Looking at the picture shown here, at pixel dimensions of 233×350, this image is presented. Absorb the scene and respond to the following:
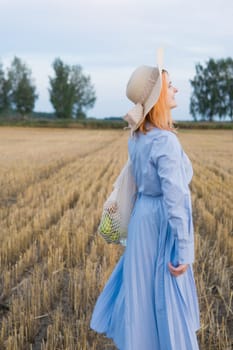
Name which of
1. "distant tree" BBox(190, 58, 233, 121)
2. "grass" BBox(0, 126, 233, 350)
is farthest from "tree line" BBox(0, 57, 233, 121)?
"grass" BBox(0, 126, 233, 350)

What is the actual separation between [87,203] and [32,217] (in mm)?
1311

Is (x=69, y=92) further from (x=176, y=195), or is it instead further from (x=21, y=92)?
(x=176, y=195)

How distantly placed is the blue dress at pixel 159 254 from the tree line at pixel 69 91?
70.7 meters

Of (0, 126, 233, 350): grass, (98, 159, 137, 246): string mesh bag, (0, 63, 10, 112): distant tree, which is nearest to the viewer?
(98, 159, 137, 246): string mesh bag

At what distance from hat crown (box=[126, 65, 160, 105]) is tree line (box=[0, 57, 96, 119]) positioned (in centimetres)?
7047

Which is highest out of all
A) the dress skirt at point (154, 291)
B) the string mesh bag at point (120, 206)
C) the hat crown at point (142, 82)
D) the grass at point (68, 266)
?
the hat crown at point (142, 82)

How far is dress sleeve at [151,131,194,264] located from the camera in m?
2.32

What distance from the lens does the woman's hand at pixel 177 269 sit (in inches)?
92.8

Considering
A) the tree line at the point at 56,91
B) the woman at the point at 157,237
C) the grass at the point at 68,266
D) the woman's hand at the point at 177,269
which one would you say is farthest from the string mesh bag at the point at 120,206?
the tree line at the point at 56,91

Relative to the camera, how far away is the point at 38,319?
11.1 ft

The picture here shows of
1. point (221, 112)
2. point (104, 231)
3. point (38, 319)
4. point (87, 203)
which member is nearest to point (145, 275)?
point (104, 231)

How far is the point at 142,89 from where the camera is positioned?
2.55 metres

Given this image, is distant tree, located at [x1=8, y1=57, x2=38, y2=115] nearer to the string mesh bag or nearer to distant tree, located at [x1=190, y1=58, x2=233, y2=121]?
distant tree, located at [x1=190, y1=58, x2=233, y2=121]

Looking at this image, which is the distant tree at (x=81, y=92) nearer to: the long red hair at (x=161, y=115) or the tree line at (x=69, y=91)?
the tree line at (x=69, y=91)
